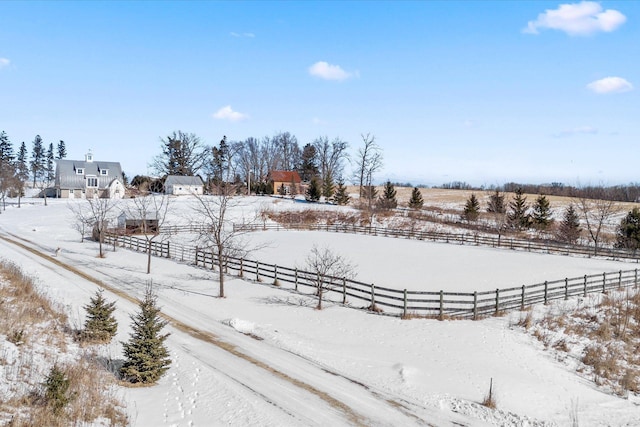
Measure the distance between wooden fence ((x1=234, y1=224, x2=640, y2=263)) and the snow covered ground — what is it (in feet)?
40.1

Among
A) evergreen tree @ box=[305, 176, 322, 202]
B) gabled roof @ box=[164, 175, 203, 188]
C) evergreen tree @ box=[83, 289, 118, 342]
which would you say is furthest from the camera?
gabled roof @ box=[164, 175, 203, 188]

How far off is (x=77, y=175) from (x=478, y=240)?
75.2 metres

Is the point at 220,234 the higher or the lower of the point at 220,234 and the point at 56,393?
the higher

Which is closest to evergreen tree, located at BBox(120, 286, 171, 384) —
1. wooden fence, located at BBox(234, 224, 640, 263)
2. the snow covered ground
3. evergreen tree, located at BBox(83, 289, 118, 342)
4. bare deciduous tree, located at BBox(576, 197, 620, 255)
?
the snow covered ground

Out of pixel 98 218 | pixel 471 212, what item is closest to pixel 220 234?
pixel 98 218

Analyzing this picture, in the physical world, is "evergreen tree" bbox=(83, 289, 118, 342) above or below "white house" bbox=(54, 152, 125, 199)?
below

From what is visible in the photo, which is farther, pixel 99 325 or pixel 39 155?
pixel 39 155

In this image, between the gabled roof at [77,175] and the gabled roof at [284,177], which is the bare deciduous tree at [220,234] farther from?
the gabled roof at [284,177]

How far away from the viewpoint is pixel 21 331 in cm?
1094

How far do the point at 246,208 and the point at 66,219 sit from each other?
Result: 25755mm

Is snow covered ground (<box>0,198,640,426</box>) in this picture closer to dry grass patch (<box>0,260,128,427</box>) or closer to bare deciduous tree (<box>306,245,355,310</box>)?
dry grass patch (<box>0,260,128,427</box>)

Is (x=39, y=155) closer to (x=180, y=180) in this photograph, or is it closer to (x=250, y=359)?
(x=180, y=180)

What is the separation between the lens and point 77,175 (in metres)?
83.5

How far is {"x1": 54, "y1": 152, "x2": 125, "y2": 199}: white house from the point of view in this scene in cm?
8238
